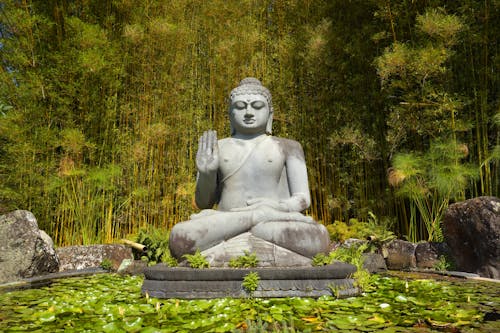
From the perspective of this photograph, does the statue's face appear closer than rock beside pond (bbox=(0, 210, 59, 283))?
Yes

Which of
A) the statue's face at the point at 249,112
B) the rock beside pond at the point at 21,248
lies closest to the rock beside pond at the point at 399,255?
the statue's face at the point at 249,112

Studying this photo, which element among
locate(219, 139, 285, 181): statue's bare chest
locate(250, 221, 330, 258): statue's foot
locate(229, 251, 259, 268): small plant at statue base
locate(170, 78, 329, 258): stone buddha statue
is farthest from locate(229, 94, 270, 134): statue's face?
locate(229, 251, 259, 268): small plant at statue base

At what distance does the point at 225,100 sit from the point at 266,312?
478 cm

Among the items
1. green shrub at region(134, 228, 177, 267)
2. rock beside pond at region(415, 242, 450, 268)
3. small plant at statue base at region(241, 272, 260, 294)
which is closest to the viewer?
small plant at statue base at region(241, 272, 260, 294)

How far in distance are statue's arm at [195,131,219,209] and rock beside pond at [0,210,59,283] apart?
2086mm

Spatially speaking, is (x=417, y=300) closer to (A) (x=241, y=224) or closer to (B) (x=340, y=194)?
(A) (x=241, y=224)

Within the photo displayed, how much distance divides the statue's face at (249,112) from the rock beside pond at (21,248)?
264cm

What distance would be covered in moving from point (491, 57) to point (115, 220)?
5720 millimetres

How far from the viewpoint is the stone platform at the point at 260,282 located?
9.94 feet

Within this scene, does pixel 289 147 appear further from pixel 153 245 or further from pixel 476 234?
pixel 153 245

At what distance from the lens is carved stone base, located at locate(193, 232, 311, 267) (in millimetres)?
3355

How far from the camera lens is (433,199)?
5.57 metres

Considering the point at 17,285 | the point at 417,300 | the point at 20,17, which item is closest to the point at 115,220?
the point at 17,285

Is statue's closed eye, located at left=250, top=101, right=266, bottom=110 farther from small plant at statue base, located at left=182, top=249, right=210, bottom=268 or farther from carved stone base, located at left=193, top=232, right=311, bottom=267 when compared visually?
small plant at statue base, located at left=182, top=249, right=210, bottom=268
